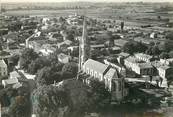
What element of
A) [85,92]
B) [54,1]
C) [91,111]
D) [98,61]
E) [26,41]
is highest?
[54,1]

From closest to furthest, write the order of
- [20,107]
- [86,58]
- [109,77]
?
[20,107] < [109,77] < [86,58]

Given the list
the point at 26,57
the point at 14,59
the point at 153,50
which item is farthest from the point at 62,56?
the point at 153,50

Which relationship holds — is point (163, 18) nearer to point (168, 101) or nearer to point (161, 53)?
Answer: point (161, 53)

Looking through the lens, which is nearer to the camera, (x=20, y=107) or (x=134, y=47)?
(x=20, y=107)

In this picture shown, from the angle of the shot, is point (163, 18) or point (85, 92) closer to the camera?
point (85, 92)

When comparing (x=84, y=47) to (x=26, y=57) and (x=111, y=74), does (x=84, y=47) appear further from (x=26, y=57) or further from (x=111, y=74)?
(x=26, y=57)

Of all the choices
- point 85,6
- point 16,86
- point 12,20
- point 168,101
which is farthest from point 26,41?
point 168,101

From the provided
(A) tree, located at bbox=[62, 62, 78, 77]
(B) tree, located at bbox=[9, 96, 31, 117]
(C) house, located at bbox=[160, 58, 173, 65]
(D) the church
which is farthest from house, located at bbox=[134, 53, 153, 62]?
(B) tree, located at bbox=[9, 96, 31, 117]

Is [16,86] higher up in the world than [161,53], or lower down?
lower down
